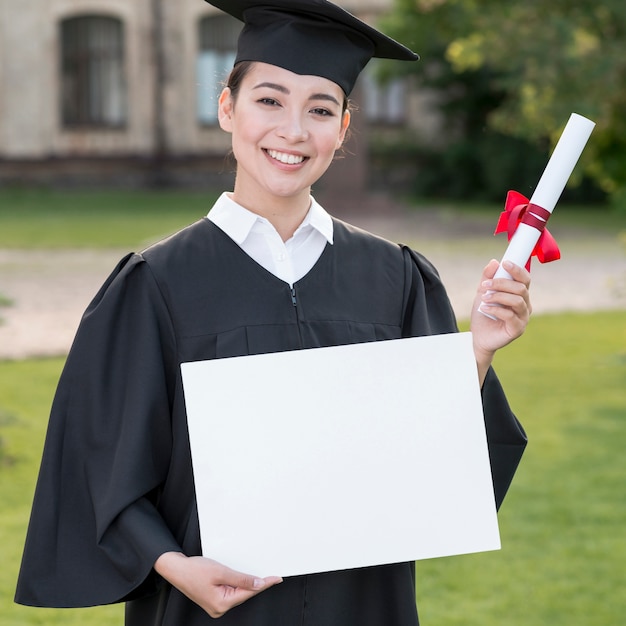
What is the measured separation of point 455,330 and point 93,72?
84.1 ft

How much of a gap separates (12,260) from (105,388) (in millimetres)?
12184

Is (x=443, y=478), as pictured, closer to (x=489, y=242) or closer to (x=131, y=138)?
(x=489, y=242)

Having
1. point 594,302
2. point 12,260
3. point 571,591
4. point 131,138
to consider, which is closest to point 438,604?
point 571,591

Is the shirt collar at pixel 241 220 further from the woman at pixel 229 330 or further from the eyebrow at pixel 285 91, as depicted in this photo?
the eyebrow at pixel 285 91

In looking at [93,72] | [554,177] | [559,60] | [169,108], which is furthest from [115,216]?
[554,177]

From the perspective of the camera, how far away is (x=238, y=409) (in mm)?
1999

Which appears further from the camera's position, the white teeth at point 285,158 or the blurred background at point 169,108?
the blurred background at point 169,108

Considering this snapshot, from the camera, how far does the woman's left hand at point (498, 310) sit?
6.82 ft

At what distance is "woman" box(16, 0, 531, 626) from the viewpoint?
6.91ft

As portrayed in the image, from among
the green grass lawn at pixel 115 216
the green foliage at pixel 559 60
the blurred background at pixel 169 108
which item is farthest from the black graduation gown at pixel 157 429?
the blurred background at pixel 169 108

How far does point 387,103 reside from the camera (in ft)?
92.1

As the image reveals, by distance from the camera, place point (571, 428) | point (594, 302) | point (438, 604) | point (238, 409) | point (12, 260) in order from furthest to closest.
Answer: point (12, 260), point (594, 302), point (571, 428), point (438, 604), point (238, 409)

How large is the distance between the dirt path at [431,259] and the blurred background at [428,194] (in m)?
0.05

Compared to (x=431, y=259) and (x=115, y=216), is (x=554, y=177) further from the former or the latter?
(x=115, y=216)
